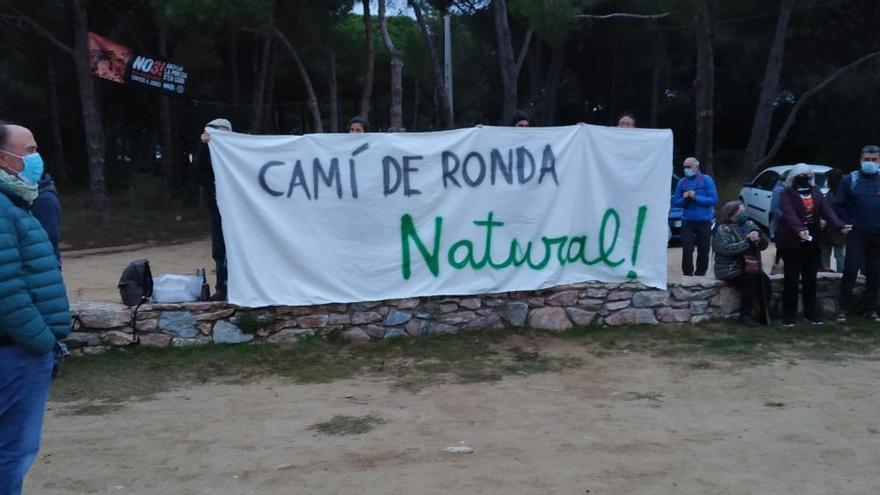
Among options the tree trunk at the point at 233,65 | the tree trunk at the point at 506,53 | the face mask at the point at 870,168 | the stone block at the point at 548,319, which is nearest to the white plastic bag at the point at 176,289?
the stone block at the point at 548,319

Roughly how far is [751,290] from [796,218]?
0.85 meters

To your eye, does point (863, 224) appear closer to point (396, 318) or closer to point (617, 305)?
point (617, 305)

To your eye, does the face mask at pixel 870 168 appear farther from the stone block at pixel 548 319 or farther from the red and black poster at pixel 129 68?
the red and black poster at pixel 129 68

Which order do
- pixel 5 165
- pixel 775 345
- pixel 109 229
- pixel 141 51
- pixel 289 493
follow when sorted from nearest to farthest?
pixel 5 165 → pixel 289 493 → pixel 775 345 → pixel 109 229 → pixel 141 51

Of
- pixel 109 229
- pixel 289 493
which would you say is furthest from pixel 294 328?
pixel 109 229

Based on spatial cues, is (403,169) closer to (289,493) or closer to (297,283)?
(297,283)

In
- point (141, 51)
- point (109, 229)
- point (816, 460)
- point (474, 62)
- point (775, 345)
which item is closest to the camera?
point (816, 460)

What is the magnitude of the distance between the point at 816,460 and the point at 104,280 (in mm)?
10518

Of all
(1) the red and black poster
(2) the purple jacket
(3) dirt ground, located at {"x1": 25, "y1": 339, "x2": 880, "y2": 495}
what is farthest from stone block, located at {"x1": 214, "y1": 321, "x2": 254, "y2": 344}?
(1) the red and black poster

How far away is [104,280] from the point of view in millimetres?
11930

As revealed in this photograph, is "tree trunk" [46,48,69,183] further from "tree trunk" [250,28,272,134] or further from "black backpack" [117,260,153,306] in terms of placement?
"black backpack" [117,260,153,306]

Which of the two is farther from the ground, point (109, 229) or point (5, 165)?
point (5, 165)

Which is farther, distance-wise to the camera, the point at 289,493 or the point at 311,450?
the point at 311,450

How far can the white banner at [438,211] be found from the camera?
6.82 m
